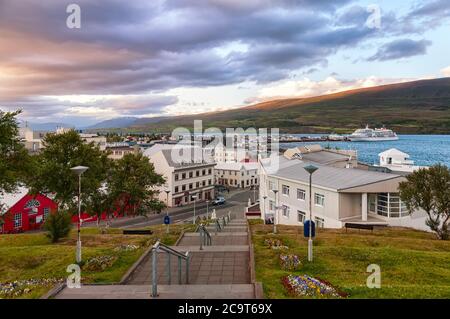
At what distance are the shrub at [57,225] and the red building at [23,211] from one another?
22783mm

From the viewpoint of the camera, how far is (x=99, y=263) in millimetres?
15422

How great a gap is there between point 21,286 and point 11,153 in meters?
10.8

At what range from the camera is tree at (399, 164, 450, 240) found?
2570 cm

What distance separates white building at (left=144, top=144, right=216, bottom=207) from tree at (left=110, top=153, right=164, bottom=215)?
115 feet

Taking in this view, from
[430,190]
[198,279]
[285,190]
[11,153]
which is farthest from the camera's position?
[285,190]

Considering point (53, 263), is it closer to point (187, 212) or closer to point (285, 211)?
point (285, 211)

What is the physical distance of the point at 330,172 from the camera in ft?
130

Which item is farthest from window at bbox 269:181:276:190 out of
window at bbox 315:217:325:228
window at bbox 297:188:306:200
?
window at bbox 315:217:325:228

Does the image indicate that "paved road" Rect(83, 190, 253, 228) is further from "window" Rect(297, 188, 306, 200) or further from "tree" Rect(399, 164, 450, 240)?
"tree" Rect(399, 164, 450, 240)

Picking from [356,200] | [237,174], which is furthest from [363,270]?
[237,174]

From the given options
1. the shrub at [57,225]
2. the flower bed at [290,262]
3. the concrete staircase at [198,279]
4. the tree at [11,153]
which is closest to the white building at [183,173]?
the shrub at [57,225]
